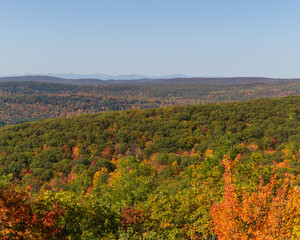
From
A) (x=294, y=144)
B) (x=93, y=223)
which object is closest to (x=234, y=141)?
(x=294, y=144)

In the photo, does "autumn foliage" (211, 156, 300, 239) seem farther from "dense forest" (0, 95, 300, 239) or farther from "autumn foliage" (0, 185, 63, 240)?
"autumn foliage" (0, 185, 63, 240)

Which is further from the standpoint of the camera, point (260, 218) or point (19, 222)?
point (260, 218)

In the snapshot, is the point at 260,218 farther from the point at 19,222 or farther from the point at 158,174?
the point at 158,174

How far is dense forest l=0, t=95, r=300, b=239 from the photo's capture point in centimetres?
1357

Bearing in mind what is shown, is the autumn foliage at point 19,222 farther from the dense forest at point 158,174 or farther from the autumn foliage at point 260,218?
the autumn foliage at point 260,218

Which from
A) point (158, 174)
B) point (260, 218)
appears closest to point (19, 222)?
point (260, 218)

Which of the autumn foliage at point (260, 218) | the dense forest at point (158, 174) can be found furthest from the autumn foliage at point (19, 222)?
the autumn foliage at point (260, 218)

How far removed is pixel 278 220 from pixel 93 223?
42.3ft

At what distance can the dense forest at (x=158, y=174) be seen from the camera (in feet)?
44.5

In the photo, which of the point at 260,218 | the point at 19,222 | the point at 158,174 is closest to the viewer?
the point at 19,222

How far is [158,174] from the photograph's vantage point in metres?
58.9

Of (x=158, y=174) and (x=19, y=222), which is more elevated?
(x=19, y=222)

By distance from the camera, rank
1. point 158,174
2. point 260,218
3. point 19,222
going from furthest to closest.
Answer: point 158,174
point 260,218
point 19,222

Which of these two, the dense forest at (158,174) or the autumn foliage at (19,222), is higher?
the autumn foliage at (19,222)
